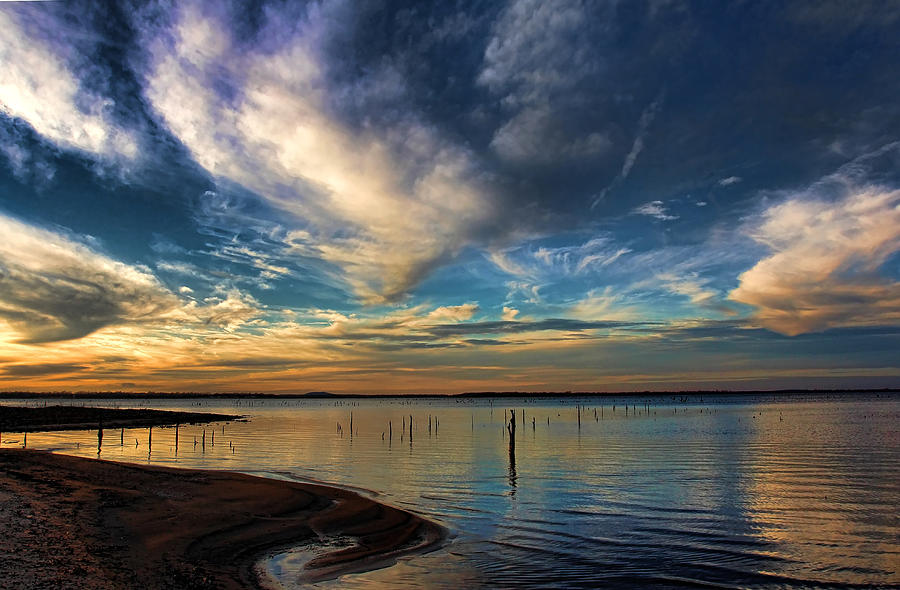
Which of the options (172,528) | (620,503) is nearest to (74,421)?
(172,528)

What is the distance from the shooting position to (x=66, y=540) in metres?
17.3

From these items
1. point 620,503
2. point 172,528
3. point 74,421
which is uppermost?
point 172,528

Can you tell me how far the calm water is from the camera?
1744 cm

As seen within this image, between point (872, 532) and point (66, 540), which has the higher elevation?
point (66, 540)

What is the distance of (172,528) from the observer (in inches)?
813

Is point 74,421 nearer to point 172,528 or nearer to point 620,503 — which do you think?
point 172,528

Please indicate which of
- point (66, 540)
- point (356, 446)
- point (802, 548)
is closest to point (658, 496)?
point (802, 548)

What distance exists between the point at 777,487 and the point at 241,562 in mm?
28761

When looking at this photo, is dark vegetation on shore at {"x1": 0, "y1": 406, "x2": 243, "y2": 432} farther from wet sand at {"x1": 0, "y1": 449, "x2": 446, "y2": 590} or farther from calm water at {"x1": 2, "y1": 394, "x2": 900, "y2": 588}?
wet sand at {"x1": 0, "y1": 449, "x2": 446, "y2": 590}

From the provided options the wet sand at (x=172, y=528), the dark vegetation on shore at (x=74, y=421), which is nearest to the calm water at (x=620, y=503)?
the wet sand at (x=172, y=528)

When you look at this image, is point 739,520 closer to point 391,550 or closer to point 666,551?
point 666,551

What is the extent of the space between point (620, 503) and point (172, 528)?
19.5 metres

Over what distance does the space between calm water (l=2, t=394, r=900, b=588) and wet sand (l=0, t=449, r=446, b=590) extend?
5.49 feet

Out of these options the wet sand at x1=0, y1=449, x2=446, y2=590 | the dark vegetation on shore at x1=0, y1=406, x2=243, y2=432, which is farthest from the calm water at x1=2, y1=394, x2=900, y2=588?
the dark vegetation on shore at x1=0, y1=406, x2=243, y2=432
